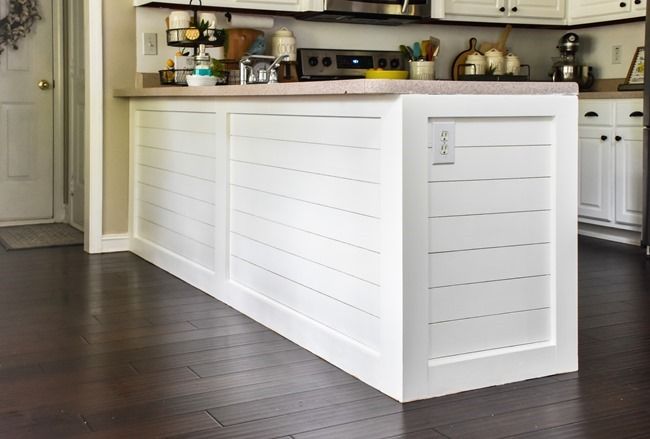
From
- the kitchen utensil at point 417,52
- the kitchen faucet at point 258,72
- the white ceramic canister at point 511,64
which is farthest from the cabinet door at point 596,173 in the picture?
the kitchen faucet at point 258,72

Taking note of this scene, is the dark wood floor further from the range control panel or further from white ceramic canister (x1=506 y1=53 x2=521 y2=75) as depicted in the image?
white ceramic canister (x1=506 y1=53 x2=521 y2=75)

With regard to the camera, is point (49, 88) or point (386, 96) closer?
point (386, 96)

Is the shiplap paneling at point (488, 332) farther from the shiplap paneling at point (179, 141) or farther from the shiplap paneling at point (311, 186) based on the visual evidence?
the shiplap paneling at point (179, 141)

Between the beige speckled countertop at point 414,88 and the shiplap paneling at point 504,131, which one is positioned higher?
the beige speckled countertop at point 414,88

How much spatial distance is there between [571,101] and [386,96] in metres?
0.60

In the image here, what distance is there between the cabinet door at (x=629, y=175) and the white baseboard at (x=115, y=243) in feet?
9.41

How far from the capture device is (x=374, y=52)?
5.41 m

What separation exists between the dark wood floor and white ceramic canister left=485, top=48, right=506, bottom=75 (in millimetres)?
2322

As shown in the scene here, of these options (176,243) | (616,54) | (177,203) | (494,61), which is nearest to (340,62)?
(494,61)

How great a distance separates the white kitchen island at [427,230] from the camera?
2.32 meters

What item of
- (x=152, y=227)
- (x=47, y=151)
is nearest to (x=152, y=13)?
(x=152, y=227)

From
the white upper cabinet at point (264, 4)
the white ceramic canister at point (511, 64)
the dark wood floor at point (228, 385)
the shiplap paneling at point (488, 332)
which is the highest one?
the white upper cabinet at point (264, 4)

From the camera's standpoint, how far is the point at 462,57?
5.66 metres

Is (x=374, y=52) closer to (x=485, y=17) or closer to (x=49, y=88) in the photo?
(x=485, y=17)
